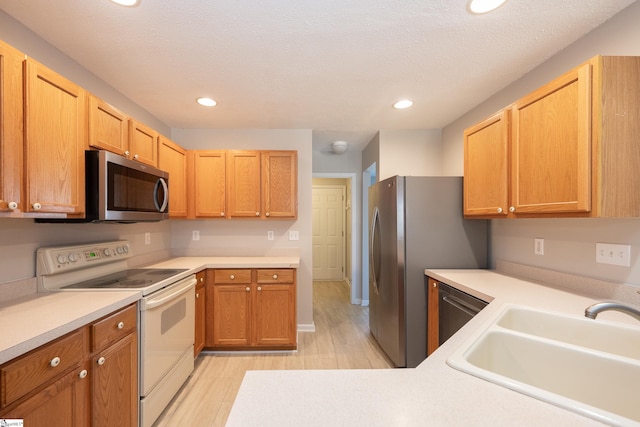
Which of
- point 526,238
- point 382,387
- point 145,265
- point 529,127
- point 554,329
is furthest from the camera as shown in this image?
point 145,265

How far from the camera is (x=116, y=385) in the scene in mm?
1438

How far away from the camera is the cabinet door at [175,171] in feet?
8.22

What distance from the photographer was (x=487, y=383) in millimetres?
678

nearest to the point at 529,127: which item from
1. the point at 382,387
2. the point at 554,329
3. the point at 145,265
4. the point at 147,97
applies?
the point at 554,329

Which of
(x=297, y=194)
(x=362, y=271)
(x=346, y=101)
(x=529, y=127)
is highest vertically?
(x=346, y=101)

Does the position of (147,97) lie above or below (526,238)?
above

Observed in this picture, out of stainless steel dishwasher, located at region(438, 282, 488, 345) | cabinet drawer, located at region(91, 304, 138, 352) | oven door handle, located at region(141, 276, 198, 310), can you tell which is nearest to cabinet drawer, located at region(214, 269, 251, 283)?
oven door handle, located at region(141, 276, 198, 310)

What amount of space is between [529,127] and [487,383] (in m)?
1.53

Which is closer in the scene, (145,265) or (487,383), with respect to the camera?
(487,383)

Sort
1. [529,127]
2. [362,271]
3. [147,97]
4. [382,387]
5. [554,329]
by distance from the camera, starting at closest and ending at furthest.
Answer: [382,387] < [554,329] < [529,127] < [147,97] < [362,271]

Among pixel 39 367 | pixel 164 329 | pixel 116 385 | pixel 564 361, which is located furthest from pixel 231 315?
pixel 564 361

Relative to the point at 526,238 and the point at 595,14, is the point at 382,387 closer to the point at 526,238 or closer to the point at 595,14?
the point at 526,238

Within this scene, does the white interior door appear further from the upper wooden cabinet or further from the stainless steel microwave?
the upper wooden cabinet

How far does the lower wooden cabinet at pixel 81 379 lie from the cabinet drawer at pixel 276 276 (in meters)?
1.15
